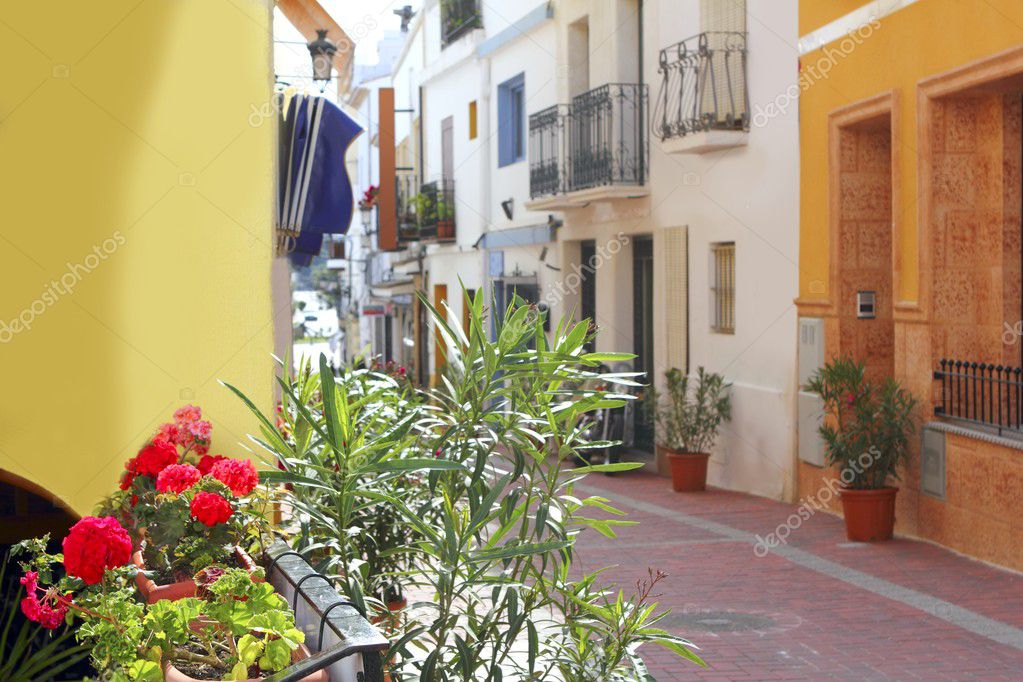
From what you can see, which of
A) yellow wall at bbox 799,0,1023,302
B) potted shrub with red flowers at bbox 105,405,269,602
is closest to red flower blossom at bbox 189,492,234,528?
potted shrub with red flowers at bbox 105,405,269,602

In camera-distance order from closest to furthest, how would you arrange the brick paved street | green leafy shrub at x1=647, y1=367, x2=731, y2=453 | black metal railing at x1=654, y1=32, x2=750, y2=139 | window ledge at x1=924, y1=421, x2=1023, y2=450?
the brick paved street < window ledge at x1=924, y1=421, x2=1023, y2=450 < black metal railing at x1=654, y1=32, x2=750, y2=139 < green leafy shrub at x1=647, y1=367, x2=731, y2=453

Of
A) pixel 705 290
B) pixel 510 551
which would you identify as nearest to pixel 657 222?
pixel 705 290

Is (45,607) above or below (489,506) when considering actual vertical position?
below

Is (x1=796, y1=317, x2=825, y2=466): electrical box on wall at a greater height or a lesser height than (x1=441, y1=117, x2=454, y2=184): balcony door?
lesser

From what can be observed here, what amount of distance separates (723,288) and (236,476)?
1113 cm

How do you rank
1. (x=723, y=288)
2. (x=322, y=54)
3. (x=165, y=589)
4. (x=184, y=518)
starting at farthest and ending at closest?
(x=723, y=288)
(x=322, y=54)
(x=184, y=518)
(x=165, y=589)

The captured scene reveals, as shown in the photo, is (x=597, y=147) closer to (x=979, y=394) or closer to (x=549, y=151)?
(x=549, y=151)

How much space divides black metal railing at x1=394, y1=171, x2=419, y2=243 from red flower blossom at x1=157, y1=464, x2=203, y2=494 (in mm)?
23074

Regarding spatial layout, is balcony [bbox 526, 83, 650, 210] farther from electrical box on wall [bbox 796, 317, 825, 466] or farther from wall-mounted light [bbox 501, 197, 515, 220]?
electrical box on wall [bbox 796, 317, 825, 466]

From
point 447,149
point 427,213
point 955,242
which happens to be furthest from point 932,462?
point 447,149

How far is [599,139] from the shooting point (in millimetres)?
17156

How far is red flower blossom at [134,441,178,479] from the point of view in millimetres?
4625

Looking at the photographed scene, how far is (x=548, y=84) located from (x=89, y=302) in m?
15.5

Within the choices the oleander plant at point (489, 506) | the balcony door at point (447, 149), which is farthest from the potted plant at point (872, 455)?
the balcony door at point (447, 149)
